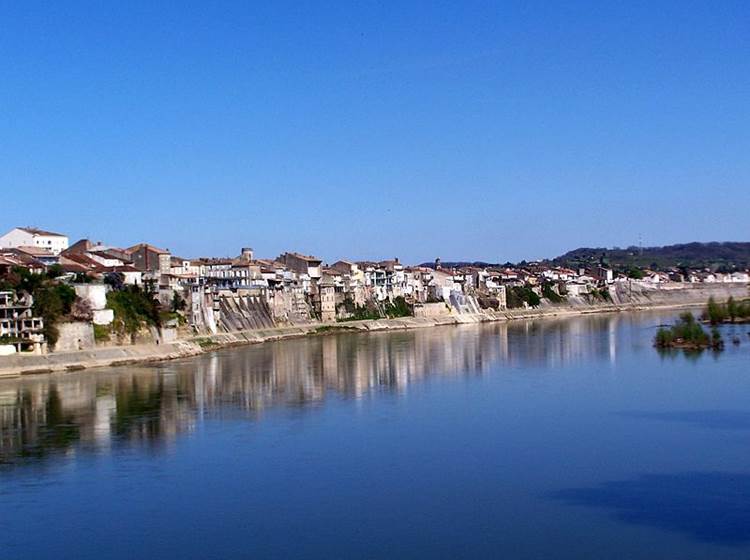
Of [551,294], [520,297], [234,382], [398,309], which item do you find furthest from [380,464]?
[551,294]

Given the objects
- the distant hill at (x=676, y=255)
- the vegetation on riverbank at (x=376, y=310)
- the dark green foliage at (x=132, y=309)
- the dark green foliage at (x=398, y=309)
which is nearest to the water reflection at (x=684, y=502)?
the dark green foliage at (x=132, y=309)

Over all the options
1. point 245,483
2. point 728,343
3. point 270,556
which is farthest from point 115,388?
point 728,343

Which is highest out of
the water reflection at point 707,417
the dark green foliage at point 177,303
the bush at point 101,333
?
the dark green foliage at point 177,303

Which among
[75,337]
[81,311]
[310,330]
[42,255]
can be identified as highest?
[42,255]

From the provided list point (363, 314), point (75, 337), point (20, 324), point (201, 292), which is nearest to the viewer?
point (20, 324)

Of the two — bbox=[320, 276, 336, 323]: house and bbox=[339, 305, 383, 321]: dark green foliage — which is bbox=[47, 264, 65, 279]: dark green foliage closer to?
bbox=[320, 276, 336, 323]: house

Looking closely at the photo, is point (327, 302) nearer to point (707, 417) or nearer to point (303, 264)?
point (303, 264)

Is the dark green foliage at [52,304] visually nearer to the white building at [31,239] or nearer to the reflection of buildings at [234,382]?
the reflection of buildings at [234,382]
